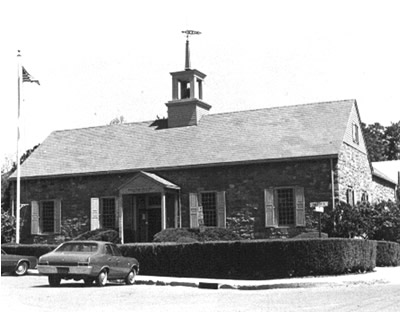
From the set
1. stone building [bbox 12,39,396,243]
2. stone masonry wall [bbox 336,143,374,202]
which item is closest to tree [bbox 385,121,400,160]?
stone building [bbox 12,39,396,243]

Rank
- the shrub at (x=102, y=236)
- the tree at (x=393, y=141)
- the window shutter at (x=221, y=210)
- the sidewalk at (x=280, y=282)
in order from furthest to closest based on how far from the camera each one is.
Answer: the tree at (x=393, y=141) < the window shutter at (x=221, y=210) < the shrub at (x=102, y=236) < the sidewalk at (x=280, y=282)

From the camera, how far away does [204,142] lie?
3600 centimetres

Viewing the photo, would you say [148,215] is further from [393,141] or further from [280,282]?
[393,141]

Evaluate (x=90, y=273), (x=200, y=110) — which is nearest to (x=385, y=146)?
(x=200, y=110)

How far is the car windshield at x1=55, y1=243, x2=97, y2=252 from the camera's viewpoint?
65.3ft

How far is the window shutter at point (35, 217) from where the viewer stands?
36562 mm

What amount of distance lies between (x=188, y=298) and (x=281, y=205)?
1624cm

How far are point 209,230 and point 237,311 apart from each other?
17.5 m

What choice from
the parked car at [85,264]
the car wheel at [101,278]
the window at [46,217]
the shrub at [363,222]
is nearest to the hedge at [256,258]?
the parked car at [85,264]

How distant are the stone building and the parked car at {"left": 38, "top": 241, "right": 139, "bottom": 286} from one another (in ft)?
41.2

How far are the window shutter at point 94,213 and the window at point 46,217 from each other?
84.4 inches

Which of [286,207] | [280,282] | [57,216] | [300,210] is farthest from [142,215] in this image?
[280,282]

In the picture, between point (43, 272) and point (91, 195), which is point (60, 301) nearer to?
point (43, 272)

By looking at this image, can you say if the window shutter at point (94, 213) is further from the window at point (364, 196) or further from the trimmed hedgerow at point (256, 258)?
the window at point (364, 196)
